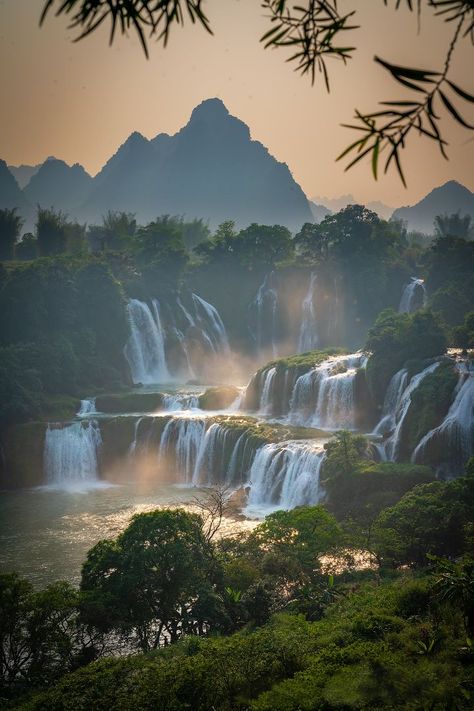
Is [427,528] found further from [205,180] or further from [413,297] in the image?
[205,180]

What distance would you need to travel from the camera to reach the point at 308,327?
50938 millimetres

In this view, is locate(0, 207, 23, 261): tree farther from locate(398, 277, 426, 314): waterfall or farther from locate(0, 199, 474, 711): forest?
locate(398, 277, 426, 314): waterfall

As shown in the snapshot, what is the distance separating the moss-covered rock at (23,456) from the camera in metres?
29.3

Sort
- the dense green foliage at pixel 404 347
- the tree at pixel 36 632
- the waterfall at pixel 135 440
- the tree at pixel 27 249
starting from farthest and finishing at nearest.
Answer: the tree at pixel 27 249
the waterfall at pixel 135 440
the dense green foliage at pixel 404 347
the tree at pixel 36 632

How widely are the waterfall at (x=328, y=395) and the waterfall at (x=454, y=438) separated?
6845 millimetres

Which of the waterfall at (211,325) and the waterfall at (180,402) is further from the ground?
the waterfall at (211,325)

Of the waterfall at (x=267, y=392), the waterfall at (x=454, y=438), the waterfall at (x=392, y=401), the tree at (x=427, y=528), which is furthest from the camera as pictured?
the waterfall at (x=267, y=392)

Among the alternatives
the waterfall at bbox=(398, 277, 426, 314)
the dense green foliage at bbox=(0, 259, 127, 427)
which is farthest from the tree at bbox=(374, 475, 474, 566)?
the waterfall at bbox=(398, 277, 426, 314)

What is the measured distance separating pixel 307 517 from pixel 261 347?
119ft

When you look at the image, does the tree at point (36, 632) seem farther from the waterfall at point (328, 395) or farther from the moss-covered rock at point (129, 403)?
the moss-covered rock at point (129, 403)

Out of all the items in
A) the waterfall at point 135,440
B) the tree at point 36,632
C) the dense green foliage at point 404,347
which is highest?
the dense green foliage at point 404,347

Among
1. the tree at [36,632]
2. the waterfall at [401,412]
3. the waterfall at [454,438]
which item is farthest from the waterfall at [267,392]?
the tree at [36,632]

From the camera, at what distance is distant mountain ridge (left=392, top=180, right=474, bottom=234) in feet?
541

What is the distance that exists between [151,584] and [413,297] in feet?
130
